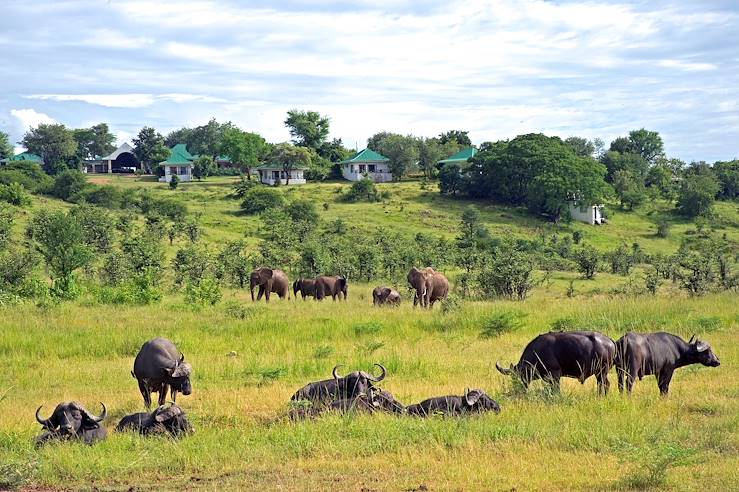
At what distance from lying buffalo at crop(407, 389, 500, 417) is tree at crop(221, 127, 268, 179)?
266ft

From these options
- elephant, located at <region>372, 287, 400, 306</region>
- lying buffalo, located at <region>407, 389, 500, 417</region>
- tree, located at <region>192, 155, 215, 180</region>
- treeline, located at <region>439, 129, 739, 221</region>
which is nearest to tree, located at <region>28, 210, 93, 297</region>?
elephant, located at <region>372, 287, 400, 306</region>

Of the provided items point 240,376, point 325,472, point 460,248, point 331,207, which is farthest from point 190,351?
point 331,207

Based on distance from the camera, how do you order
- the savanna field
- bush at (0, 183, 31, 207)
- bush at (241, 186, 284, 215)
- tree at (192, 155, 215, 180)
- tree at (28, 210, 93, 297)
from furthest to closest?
tree at (192, 155, 215, 180)
bush at (241, 186, 284, 215)
bush at (0, 183, 31, 207)
tree at (28, 210, 93, 297)
the savanna field

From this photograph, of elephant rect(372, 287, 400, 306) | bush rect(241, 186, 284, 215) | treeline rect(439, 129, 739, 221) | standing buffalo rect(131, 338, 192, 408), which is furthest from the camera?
treeline rect(439, 129, 739, 221)

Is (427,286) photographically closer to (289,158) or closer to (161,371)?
(161,371)

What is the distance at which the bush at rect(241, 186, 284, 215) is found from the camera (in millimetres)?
64562

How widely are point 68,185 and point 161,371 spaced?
2280 inches

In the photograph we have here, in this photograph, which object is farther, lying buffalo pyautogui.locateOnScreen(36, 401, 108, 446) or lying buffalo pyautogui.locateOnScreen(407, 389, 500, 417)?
lying buffalo pyautogui.locateOnScreen(407, 389, 500, 417)

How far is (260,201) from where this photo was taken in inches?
2552

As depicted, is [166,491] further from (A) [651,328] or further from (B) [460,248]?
(B) [460,248]

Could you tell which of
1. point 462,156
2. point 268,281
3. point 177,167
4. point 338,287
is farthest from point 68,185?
point 338,287

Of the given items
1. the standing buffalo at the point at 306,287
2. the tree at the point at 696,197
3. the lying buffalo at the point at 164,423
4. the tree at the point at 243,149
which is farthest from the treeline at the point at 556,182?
the lying buffalo at the point at 164,423

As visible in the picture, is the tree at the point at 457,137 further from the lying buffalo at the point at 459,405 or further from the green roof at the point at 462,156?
the lying buffalo at the point at 459,405

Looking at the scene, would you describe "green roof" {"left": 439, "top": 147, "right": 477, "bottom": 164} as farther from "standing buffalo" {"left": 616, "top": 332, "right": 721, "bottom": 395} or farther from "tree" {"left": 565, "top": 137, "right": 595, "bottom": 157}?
Answer: "standing buffalo" {"left": 616, "top": 332, "right": 721, "bottom": 395}
